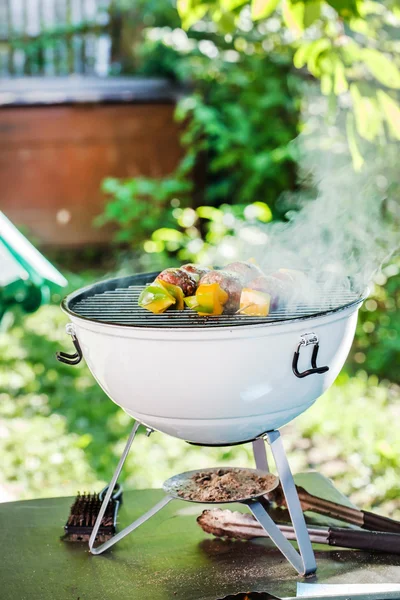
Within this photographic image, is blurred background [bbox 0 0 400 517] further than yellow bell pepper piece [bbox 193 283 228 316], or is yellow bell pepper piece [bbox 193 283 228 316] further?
blurred background [bbox 0 0 400 517]

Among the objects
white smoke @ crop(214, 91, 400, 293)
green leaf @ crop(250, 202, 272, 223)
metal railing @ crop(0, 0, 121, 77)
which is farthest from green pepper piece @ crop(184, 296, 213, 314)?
metal railing @ crop(0, 0, 121, 77)

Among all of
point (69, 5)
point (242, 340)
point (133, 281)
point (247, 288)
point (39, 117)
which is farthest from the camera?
point (69, 5)

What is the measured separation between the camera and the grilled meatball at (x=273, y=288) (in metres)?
1.98

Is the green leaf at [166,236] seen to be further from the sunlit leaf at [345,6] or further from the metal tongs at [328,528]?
the metal tongs at [328,528]

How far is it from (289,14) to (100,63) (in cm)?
681

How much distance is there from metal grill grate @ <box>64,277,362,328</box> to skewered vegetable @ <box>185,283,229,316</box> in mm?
31

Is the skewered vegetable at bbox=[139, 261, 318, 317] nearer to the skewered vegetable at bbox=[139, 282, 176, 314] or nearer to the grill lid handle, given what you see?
the skewered vegetable at bbox=[139, 282, 176, 314]

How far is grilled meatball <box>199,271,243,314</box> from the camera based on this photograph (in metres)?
1.98

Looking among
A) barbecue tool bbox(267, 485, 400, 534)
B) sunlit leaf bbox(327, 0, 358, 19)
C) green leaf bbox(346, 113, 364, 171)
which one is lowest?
barbecue tool bbox(267, 485, 400, 534)

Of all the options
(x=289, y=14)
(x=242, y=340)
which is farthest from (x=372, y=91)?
(x=242, y=340)

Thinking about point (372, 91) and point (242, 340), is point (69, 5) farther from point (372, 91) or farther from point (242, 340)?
point (242, 340)

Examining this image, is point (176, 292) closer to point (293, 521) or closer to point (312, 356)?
point (312, 356)

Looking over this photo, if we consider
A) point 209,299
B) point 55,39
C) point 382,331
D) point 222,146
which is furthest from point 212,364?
point 55,39

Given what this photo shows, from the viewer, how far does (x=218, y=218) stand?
5500 millimetres
